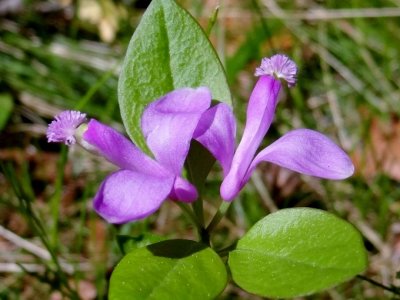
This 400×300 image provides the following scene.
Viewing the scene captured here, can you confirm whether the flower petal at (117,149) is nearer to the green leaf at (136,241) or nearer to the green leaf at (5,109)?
the green leaf at (136,241)

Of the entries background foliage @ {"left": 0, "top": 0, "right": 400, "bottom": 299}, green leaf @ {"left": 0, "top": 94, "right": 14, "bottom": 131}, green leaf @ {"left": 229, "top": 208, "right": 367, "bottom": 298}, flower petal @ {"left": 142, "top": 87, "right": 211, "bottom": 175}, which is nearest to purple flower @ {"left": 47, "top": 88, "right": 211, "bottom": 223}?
flower petal @ {"left": 142, "top": 87, "right": 211, "bottom": 175}

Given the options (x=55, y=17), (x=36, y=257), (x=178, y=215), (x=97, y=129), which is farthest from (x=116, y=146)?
(x=55, y=17)

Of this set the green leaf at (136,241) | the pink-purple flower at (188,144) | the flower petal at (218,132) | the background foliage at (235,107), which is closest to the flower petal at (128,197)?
the pink-purple flower at (188,144)

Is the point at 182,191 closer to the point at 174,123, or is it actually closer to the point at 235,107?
the point at 174,123

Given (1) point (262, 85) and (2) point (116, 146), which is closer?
(2) point (116, 146)

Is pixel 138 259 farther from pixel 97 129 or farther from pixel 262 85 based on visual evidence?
pixel 262 85

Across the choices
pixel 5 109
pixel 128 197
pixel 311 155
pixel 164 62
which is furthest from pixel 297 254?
pixel 5 109
